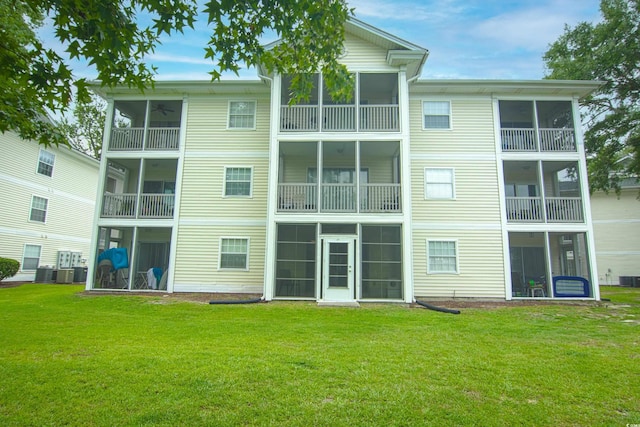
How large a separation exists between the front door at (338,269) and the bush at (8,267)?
48.9 ft

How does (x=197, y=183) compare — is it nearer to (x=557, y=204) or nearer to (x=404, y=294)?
(x=404, y=294)

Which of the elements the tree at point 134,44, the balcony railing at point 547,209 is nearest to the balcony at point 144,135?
the tree at point 134,44

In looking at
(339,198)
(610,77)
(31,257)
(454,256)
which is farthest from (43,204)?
(610,77)

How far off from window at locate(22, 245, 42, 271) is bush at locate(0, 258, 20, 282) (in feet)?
5.84

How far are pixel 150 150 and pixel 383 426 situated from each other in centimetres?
1450

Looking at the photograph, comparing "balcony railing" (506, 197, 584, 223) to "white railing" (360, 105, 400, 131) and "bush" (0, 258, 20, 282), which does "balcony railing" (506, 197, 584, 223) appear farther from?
"bush" (0, 258, 20, 282)

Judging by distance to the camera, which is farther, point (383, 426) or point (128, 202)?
point (128, 202)

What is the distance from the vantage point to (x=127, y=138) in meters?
15.4

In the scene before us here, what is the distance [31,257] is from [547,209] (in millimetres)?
24452

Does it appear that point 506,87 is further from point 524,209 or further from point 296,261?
point 296,261

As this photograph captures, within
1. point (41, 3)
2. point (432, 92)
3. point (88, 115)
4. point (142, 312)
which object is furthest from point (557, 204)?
point (88, 115)

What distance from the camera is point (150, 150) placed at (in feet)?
A: 49.8

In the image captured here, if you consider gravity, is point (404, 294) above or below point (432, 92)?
below

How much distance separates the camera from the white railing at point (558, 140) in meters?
14.8
